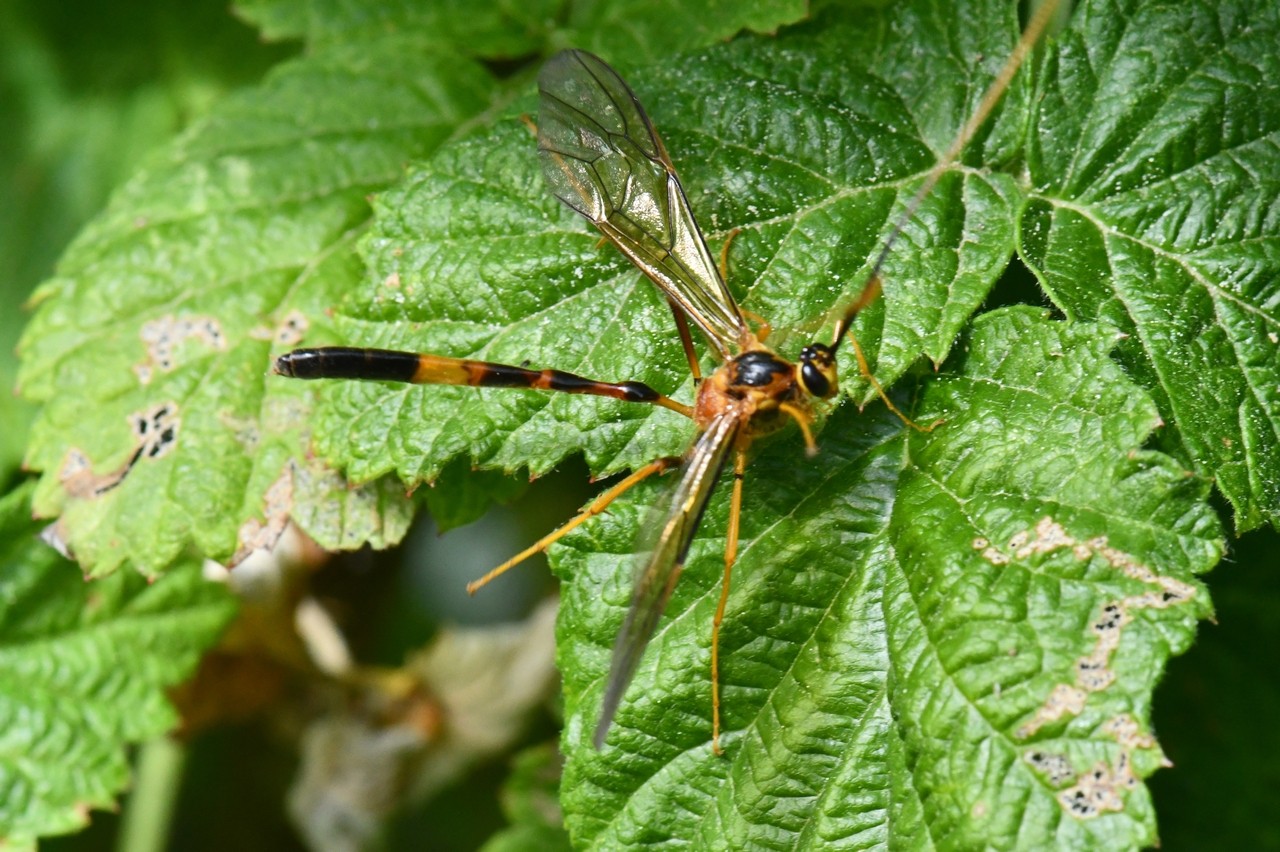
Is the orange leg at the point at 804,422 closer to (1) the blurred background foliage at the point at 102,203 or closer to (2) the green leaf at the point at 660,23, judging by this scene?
(2) the green leaf at the point at 660,23

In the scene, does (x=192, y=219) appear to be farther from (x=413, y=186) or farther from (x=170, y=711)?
(x=170, y=711)

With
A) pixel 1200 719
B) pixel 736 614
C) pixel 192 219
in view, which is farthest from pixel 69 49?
pixel 1200 719

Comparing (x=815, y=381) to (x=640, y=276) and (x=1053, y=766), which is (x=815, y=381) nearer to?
(x=640, y=276)

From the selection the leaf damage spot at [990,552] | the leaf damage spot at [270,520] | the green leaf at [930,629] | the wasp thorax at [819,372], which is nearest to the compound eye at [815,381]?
the wasp thorax at [819,372]

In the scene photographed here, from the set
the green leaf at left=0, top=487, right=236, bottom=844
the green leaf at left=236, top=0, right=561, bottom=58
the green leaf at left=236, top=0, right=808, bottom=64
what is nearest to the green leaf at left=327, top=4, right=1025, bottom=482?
the green leaf at left=236, top=0, right=808, bottom=64

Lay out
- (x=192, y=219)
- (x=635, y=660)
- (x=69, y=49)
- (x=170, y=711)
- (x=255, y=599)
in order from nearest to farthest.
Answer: (x=635, y=660) → (x=192, y=219) → (x=170, y=711) → (x=255, y=599) → (x=69, y=49)

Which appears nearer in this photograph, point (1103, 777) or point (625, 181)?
point (1103, 777)

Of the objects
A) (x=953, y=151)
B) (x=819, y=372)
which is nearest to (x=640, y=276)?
(x=819, y=372)
